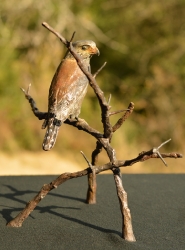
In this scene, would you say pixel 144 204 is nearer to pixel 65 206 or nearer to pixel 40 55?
pixel 65 206

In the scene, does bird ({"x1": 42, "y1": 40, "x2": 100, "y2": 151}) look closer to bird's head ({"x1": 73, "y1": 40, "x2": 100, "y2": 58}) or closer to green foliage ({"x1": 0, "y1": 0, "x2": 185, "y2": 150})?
bird's head ({"x1": 73, "y1": 40, "x2": 100, "y2": 58})

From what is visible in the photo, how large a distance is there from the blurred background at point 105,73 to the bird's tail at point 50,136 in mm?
3698

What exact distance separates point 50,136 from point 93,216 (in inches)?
15.6

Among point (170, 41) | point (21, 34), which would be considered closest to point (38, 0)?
point (21, 34)

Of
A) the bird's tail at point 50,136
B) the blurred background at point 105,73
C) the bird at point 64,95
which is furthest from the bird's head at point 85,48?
the blurred background at point 105,73

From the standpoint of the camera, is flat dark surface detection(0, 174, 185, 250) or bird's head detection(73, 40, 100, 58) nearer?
flat dark surface detection(0, 174, 185, 250)

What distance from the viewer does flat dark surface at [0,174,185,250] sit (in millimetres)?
1449

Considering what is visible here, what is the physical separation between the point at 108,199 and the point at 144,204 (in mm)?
158

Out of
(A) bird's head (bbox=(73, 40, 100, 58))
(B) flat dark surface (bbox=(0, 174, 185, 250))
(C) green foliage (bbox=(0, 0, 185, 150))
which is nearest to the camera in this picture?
(B) flat dark surface (bbox=(0, 174, 185, 250))

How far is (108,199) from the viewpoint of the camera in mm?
2033

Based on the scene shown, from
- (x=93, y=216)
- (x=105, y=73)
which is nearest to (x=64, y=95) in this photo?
(x=93, y=216)

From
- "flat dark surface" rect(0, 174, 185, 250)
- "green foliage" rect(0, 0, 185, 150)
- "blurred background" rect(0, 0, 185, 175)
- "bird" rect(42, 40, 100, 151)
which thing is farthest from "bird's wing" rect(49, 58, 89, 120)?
"green foliage" rect(0, 0, 185, 150)

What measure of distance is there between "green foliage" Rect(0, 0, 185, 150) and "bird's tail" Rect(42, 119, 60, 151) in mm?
3912

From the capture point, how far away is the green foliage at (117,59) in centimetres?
564
